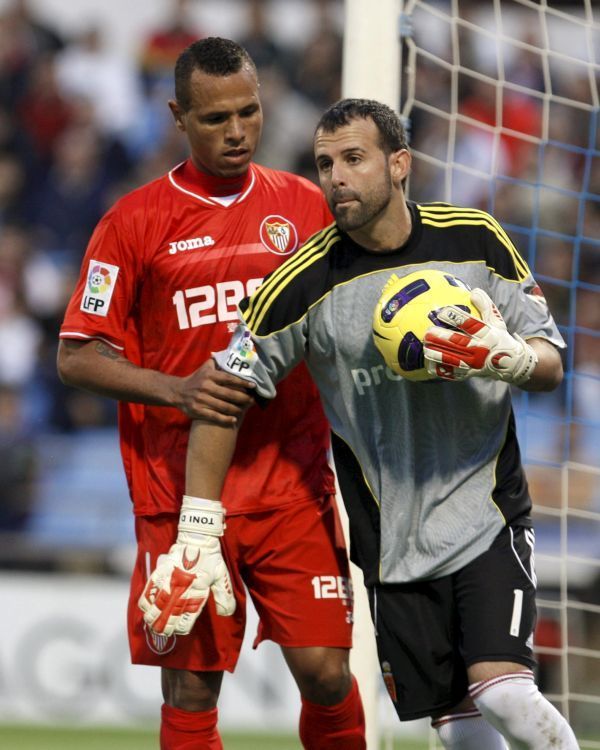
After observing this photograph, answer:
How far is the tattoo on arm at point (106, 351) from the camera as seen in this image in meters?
4.30

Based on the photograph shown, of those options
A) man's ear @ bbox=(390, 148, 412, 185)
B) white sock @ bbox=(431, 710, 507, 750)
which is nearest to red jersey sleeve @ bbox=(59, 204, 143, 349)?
man's ear @ bbox=(390, 148, 412, 185)

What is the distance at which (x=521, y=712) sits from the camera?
3.75m

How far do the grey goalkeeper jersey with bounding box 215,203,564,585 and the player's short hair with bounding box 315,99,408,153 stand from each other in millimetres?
232

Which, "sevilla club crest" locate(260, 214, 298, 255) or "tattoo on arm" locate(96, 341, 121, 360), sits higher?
"sevilla club crest" locate(260, 214, 298, 255)

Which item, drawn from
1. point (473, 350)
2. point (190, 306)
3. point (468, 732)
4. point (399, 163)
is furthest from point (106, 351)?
point (468, 732)

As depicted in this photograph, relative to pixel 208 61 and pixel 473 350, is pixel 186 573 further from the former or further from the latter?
pixel 208 61

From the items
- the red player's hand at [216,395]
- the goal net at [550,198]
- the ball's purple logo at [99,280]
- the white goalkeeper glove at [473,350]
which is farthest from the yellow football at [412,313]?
the goal net at [550,198]

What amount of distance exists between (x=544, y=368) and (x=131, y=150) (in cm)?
805

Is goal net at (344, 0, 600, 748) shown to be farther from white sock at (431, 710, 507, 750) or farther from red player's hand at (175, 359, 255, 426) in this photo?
red player's hand at (175, 359, 255, 426)

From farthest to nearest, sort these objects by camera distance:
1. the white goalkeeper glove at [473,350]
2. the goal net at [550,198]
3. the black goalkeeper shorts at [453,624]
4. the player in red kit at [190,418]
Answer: the goal net at [550,198] → the player in red kit at [190,418] → the black goalkeeper shorts at [453,624] → the white goalkeeper glove at [473,350]

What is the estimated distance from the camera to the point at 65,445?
984 centimetres

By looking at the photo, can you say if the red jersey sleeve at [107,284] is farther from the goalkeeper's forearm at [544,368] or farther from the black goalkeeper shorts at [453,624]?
the goalkeeper's forearm at [544,368]

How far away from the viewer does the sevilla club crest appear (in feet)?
14.4

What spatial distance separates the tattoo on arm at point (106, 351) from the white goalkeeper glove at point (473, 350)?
1127 mm
